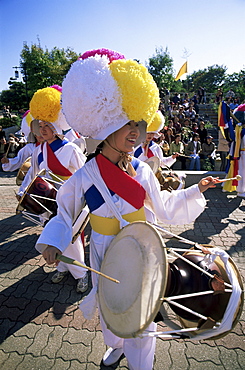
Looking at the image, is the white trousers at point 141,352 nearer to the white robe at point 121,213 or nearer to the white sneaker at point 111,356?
the white robe at point 121,213

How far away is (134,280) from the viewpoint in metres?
1.52

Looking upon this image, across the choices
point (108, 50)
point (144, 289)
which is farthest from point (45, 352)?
point (108, 50)

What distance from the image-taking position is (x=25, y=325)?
8.60 feet

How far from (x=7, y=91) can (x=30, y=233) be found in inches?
1316

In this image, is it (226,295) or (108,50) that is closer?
(226,295)

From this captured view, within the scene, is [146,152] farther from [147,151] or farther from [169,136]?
[169,136]

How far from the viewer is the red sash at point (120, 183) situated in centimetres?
181

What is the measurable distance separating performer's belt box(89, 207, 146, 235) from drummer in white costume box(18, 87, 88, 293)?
118 cm

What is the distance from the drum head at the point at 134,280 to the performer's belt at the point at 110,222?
0.14 m

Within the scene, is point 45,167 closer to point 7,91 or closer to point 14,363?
point 14,363

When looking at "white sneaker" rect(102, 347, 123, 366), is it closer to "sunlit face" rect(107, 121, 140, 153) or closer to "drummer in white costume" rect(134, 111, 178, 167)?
"sunlit face" rect(107, 121, 140, 153)

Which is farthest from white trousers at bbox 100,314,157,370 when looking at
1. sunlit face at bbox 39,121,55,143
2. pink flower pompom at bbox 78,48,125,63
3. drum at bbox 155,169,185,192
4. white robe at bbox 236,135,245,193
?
white robe at bbox 236,135,245,193

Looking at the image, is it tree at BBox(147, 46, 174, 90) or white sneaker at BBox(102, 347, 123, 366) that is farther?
tree at BBox(147, 46, 174, 90)

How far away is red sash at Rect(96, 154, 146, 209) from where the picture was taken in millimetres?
1806
